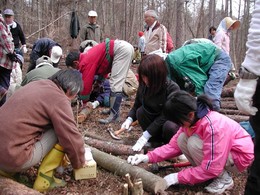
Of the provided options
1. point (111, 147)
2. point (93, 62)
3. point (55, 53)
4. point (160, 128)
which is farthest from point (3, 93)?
point (160, 128)

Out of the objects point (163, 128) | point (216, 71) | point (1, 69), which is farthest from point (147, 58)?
point (1, 69)

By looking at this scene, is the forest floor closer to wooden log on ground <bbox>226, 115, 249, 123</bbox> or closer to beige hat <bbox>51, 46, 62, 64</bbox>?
wooden log on ground <bbox>226, 115, 249, 123</bbox>

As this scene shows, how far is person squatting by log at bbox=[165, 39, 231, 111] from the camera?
12.7ft

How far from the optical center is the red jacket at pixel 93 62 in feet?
14.9

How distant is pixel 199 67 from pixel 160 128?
3.34 feet

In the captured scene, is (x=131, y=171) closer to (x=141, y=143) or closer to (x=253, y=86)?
(x=141, y=143)

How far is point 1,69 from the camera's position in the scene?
13.6 ft

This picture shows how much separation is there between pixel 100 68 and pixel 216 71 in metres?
1.79

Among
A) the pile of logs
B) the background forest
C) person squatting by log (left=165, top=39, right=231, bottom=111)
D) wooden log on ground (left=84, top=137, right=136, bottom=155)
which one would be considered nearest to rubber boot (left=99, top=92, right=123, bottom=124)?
wooden log on ground (left=84, top=137, right=136, bottom=155)

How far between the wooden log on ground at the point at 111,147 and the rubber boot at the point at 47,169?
1000 mm

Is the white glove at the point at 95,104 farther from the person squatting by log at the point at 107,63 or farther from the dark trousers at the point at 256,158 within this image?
the dark trousers at the point at 256,158

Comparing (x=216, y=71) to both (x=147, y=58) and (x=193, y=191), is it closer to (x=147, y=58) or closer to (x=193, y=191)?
(x=147, y=58)

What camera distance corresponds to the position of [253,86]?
173cm

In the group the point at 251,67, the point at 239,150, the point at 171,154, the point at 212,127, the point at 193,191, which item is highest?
the point at 251,67
